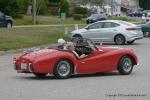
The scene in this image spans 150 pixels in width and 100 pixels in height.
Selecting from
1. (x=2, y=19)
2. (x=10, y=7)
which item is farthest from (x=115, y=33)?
(x=10, y=7)

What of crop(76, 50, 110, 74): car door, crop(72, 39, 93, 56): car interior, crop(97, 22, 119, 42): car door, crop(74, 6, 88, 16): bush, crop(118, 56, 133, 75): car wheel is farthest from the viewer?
crop(74, 6, 88, 16): bush

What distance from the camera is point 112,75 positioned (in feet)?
56.6

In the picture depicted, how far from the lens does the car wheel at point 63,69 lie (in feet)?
52.1

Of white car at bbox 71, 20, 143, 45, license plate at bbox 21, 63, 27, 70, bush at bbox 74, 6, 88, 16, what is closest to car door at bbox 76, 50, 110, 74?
license plate at bbox 21, 63, 27, 70

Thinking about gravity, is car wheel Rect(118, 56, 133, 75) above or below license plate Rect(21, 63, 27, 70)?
below

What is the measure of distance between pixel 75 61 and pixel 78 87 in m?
2.22

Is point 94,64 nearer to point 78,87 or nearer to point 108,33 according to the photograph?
point 78,87

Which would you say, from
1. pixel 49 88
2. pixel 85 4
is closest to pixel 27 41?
pixel 49 88

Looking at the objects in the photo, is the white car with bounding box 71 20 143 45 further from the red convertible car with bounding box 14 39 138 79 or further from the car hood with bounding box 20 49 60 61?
the car hood with bounding box 20 49 60 61

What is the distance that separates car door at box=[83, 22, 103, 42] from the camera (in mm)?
36075

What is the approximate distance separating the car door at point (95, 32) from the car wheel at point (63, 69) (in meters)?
20.0

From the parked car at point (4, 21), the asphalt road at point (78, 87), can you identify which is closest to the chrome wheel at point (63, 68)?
the asphalt road at point (78, 87)

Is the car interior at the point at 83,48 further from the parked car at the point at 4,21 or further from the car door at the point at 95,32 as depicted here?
the parked car at the point at 4,21

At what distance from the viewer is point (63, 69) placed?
16.0 meters
